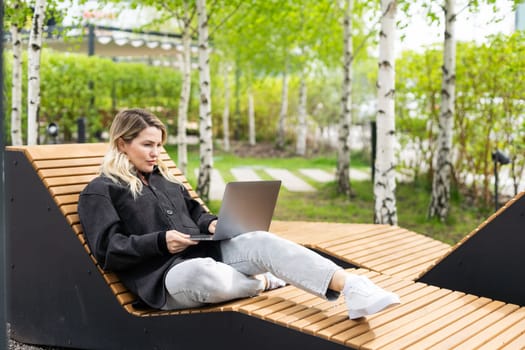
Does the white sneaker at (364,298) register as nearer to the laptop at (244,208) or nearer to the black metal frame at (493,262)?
the laptop at (244,208)

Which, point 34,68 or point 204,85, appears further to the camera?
point 204,85

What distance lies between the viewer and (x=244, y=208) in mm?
3529

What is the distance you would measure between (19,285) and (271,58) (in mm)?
12836

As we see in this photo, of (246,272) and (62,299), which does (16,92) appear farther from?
(246,272)

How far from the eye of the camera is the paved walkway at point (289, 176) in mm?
11875

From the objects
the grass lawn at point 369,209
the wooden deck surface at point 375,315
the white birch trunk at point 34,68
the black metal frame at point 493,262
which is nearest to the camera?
the wooden deck surface at point 375,315

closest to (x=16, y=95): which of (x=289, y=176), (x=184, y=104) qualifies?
(x=184, y=104)

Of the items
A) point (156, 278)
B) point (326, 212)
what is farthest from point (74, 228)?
→ point (326, 212)

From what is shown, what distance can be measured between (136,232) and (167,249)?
0.27 meters

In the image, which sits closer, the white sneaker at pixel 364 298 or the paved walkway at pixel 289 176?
the white sneaker at pixel 364 298

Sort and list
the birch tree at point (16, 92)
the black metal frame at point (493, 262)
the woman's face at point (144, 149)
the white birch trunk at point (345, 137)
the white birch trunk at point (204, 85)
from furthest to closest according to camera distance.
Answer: the white birch trunk at point (345, 137), the white birch trunk at point (204, 85), the birch tree at point (16, 92), the black metal frame at point (493, 262), the woman's face at point (144, 149)

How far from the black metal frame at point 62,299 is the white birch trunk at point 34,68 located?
10.3 ft

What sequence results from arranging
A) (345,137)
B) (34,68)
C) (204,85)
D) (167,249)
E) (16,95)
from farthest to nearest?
(345,137) → (204,85) → (16,95) → (34,68) → (167,249)

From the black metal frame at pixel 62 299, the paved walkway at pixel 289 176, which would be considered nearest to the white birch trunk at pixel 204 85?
the paved walkway at pixel 289 176
